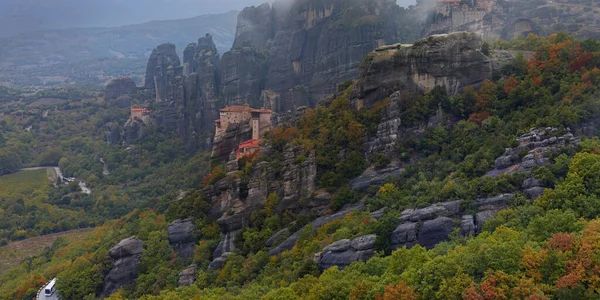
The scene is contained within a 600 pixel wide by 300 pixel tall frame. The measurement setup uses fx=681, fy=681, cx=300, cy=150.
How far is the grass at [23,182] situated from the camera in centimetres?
9469

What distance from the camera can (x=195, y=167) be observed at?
8575 cm

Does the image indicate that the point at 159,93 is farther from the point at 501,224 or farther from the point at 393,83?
the point at 501,224

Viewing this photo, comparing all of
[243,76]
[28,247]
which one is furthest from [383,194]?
[243,76]

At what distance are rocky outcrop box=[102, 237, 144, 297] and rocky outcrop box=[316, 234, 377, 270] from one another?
1782cm

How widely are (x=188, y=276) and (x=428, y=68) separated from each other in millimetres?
23082

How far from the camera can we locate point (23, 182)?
9969 cm

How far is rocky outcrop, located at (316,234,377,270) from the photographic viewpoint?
37.1 meters

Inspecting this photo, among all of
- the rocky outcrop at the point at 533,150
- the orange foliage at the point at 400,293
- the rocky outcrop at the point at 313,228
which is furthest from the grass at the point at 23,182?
the orange foliage at the point at 400,293

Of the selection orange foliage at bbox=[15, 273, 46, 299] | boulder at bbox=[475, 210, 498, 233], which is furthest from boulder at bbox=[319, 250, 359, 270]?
orange foliage at bbox=[15, 273, 46, 299]

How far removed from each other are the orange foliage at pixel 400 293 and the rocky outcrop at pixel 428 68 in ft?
80.9

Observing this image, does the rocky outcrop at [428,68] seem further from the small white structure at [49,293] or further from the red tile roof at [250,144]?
the small white structure at [49,293]

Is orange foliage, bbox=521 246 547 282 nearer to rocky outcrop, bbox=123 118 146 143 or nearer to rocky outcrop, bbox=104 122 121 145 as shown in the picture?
rocky outcrop, bbox=123 118 146 143

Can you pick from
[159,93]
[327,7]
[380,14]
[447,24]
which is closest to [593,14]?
[447,24]

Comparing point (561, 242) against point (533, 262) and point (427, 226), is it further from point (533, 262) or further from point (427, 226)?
point (427, 226)
